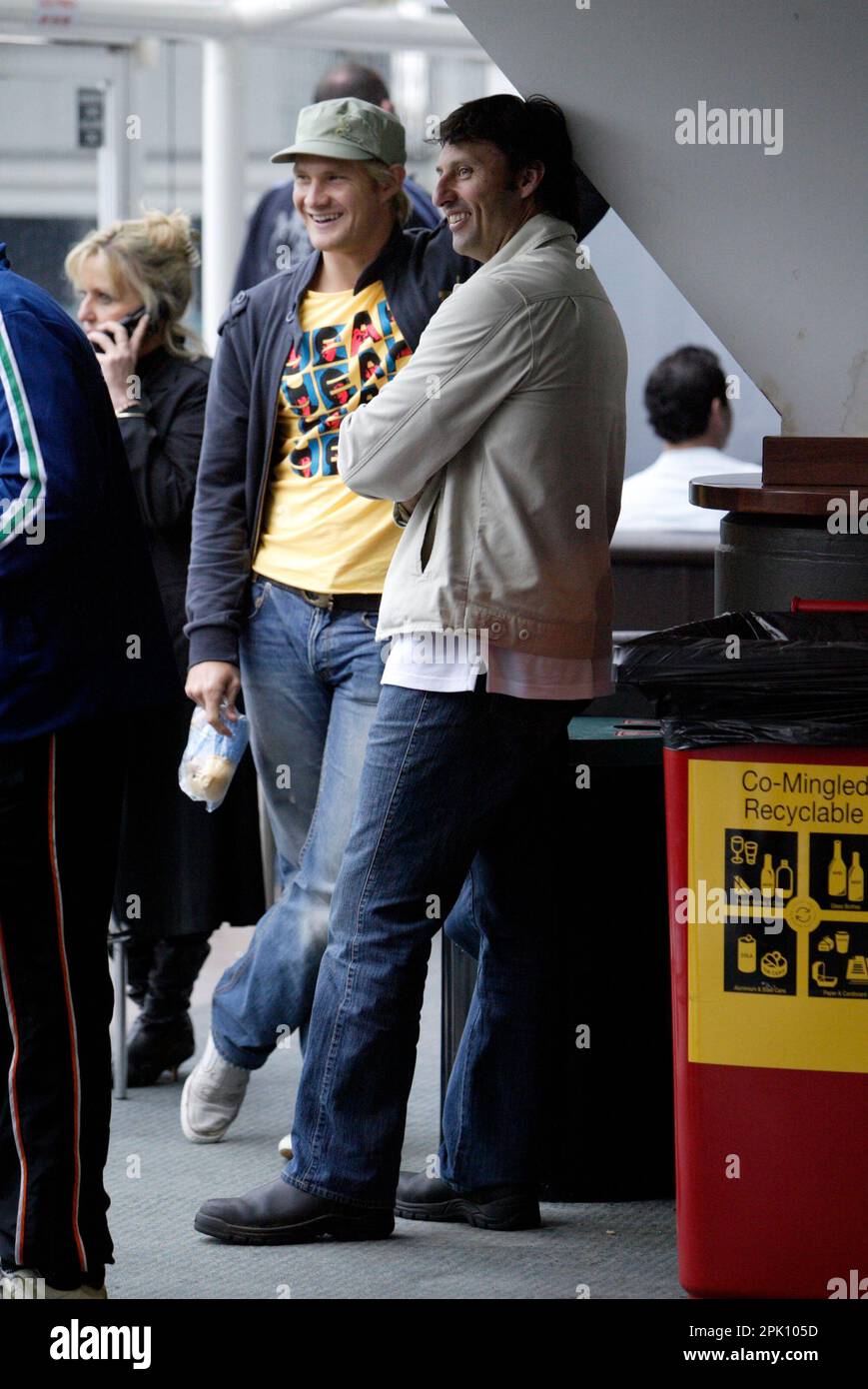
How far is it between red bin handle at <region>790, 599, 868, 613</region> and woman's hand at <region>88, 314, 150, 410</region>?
1.66 metres

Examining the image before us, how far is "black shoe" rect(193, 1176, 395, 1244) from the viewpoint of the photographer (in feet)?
9.73

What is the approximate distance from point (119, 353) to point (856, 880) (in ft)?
6.44

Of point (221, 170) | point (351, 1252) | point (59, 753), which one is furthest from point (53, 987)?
point (221, 170)

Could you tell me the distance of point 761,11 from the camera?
118 inches

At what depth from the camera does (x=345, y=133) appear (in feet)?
10.6

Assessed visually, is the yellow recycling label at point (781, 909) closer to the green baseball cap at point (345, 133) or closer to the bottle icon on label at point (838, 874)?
the bottle icon on label at point (838, 874)

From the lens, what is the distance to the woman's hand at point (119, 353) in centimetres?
385

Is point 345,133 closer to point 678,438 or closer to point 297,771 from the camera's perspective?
point 297,771

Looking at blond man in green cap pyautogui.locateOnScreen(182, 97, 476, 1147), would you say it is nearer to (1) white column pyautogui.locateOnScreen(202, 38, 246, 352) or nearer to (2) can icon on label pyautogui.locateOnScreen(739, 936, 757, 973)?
(2) can icon on label pyautogui.locateOnScreen(739, 936, 757, 973)

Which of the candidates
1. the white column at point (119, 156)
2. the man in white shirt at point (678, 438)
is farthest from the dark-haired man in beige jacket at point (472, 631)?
the white column at point (119, 156)

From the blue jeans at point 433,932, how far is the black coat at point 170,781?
946mm

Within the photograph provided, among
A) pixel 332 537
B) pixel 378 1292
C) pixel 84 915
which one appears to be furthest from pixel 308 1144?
pixel 332 537
